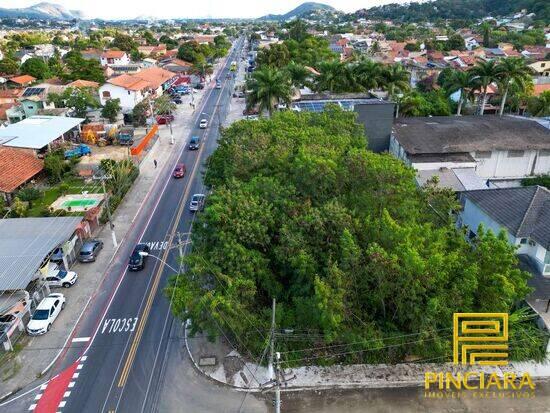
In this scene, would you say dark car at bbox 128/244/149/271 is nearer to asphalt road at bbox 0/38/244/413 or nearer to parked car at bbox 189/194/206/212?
asphalt road at bbox 0/38/244/413

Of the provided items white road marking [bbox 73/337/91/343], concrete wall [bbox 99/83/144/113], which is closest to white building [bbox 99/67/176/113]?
concrete wall [bbox 99/83/144/113]

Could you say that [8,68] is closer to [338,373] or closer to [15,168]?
[15,168]

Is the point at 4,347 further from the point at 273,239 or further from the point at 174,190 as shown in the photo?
the point at 174,190

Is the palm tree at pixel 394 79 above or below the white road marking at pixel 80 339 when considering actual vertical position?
above

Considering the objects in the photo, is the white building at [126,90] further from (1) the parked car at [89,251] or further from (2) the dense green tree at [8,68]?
(1) the parked car at [89,251]

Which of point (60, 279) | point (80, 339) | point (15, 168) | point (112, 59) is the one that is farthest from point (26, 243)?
point (112, 59)

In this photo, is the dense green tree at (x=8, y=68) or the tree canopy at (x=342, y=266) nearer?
the tree canopy at (x=342, y=266)

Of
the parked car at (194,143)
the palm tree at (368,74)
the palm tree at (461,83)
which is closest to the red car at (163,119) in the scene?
the parked car at (194,143)
